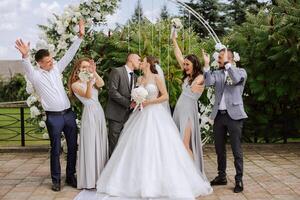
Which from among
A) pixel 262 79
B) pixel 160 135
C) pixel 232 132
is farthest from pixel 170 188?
pixel 262 79

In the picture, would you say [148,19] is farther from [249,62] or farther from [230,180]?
[230,180]

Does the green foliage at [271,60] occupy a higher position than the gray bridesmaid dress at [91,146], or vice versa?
the green foliage at [271,60]

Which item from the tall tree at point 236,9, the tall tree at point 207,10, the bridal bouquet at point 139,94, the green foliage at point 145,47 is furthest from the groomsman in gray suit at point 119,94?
the tall tree at point 236,9

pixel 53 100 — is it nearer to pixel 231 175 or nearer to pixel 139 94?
pixel 139 94

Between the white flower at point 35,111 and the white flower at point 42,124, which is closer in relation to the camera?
the white flower at point 35,111

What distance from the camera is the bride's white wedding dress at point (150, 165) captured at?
6.42 metres

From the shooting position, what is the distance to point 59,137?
7.17 m

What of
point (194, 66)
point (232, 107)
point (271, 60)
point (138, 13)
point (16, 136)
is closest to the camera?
point (232, 107)

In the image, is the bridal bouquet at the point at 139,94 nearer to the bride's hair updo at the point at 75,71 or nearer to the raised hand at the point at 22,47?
the bride's hair updo at the point at 75,71

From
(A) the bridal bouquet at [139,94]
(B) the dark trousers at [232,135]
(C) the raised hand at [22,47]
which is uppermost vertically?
(C) the raised hand at [22,47]

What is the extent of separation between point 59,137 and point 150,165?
1.44 metres

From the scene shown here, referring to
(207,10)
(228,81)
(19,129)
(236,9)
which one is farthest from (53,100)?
(236,9)

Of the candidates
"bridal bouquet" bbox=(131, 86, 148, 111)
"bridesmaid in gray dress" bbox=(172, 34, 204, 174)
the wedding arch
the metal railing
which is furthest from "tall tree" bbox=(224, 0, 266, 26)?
"bridal bouquet" bbox=(131, 86, 148, 111)

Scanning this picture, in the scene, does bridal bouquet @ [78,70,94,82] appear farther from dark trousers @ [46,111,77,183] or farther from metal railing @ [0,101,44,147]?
metal railing @ [0,101,44,147]
